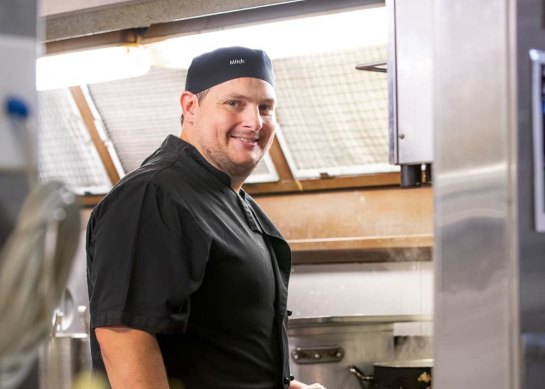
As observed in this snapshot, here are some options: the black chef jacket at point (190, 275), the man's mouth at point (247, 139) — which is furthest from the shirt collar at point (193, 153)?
the man's mouth at point (247, 139)

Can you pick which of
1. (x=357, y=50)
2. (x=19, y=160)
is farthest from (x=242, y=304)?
(x=357, y=50)

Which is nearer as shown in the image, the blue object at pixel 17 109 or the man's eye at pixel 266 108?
the blue object at pixel 17 109

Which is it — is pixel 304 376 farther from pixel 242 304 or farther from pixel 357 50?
pixel 357 50

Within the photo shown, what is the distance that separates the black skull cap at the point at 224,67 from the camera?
8.32ft

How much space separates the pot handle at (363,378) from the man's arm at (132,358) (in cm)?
114

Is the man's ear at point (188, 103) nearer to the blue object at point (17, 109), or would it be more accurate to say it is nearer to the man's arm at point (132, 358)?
the man's arm at point (132, 358)

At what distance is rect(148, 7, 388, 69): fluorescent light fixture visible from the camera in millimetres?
3158

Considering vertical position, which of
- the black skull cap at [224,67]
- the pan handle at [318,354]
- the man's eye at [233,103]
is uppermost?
the black skull cap at [224,67]

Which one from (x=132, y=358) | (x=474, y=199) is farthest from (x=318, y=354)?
(x=474, y=199)

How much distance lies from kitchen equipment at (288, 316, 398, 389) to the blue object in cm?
241

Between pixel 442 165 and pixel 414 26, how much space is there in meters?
0.35

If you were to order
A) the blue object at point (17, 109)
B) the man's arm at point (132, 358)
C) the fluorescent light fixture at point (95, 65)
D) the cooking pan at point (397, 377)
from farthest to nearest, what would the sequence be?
the fluorescent light fixture at point (95, 65), the cooking pan at point (397, 377), the man's arm at point (132, 358), the blue object at point (17, 109)

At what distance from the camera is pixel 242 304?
222 cm

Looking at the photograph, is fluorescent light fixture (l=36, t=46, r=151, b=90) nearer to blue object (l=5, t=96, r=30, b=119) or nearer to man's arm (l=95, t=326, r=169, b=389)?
man's arm (l=95, t=326, r=169, b=389)
